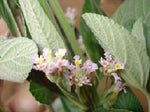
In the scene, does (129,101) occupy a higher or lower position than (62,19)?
lower

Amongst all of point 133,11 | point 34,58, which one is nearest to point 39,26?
point 34,58

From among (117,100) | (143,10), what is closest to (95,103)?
(117,100)

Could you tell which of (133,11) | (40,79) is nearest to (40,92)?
(40,79)

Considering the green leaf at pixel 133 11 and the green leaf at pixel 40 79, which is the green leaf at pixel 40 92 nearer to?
the green leaf at pixel 40 79

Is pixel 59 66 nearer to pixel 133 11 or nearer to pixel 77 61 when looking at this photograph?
pixel 77 61

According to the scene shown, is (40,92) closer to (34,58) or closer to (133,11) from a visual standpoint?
(34,58)

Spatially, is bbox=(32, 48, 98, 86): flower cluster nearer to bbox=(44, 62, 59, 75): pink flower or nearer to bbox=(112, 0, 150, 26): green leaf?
bbox=(44, 62, 59, 75): pink flower

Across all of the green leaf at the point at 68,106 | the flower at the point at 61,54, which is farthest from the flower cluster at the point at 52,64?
the green leaf at the point at 68,106
